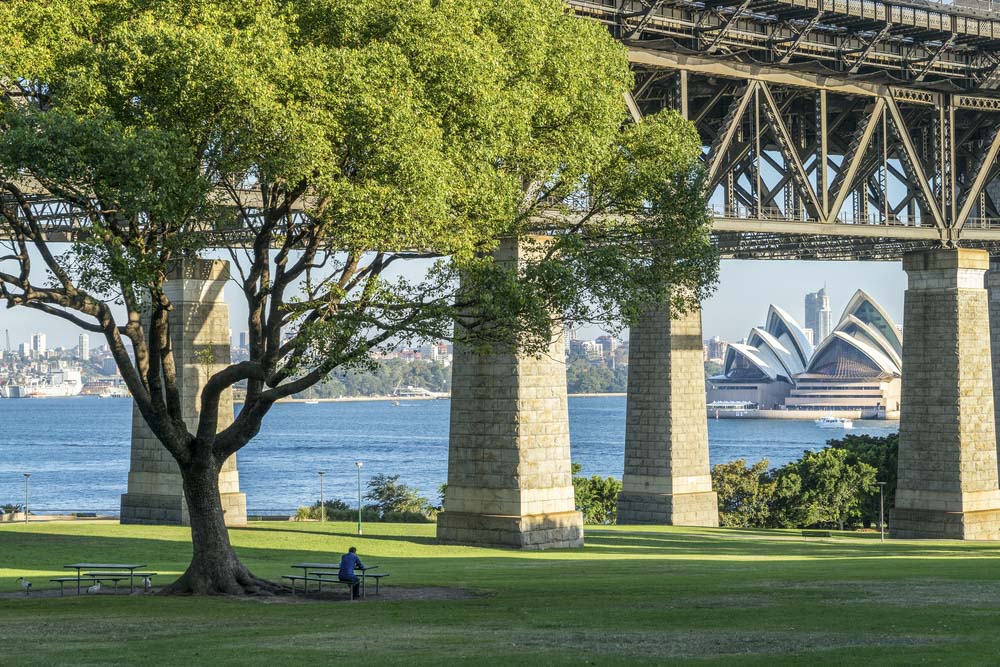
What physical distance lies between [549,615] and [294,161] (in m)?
9.54

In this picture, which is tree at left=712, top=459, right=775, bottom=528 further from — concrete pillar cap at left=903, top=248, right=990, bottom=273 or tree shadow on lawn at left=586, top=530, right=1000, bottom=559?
tree shadow on lawn at left=586, top=530, right=1000, bottom=559

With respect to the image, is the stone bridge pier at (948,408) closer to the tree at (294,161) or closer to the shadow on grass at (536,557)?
the shadow on grass at (536,557)

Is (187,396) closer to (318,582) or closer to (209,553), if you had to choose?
(318,582)

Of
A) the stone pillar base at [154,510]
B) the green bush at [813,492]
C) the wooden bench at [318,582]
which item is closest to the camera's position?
the wooden bench at [318,582]

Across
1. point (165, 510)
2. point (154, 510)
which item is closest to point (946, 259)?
point (165, 510)

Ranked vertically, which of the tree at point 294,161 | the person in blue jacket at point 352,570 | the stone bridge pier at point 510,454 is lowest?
the person in blue jacket at point 352,570

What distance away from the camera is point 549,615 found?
2372 cm

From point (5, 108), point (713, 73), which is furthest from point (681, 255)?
point (713, 73)

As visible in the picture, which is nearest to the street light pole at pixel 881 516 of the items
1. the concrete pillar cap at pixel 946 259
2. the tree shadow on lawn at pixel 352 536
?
the concrete pillar cap at pixel 946 259

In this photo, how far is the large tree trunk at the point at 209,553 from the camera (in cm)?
2770

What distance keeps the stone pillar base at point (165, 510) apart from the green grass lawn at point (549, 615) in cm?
1150

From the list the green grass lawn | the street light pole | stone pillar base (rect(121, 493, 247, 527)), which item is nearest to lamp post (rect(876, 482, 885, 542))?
the street light pole

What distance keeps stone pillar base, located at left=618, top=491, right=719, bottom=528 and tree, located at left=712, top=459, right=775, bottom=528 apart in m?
21.8

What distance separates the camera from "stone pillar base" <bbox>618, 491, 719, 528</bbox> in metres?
56.0
